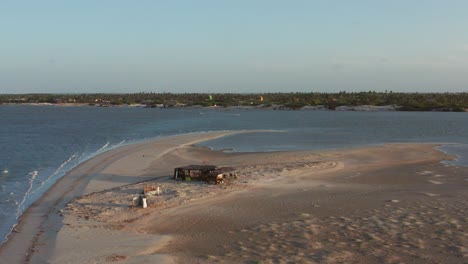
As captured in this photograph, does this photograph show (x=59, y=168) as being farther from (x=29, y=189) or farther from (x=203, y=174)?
(x=203, y=174)

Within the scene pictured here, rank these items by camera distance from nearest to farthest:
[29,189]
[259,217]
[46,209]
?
1. [259,217]
2. [46,209]
3. [29,189]

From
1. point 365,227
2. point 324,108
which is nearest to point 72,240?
point 365,227

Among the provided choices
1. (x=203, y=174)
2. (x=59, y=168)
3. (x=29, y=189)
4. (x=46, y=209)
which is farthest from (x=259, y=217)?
(x=59, y=168)

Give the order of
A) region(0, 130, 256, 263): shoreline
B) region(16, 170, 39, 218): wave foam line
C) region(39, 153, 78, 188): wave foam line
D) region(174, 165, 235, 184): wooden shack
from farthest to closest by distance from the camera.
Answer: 1. region(39, 153, 78, 188): wave foam line
2. region(174, 165, 235, 184): wooden shack
3. region(16, 170, 39, 218): wave foam line
4. region(0, 130, 256, 263): shoreline

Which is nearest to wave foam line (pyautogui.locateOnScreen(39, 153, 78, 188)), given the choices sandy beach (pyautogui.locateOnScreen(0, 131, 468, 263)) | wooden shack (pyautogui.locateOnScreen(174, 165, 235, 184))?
sandy beach (pyautogui.locateOnScreen(0, 131, 468, 263))

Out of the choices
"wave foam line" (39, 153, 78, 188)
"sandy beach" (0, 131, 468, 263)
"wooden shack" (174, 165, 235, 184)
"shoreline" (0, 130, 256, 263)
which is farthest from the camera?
"wave foam line" (39, 153, 78, 188)

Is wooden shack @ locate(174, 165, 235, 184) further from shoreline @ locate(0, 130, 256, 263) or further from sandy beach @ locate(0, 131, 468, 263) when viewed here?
shoreline @ locate(0, 130, 256, 263)
